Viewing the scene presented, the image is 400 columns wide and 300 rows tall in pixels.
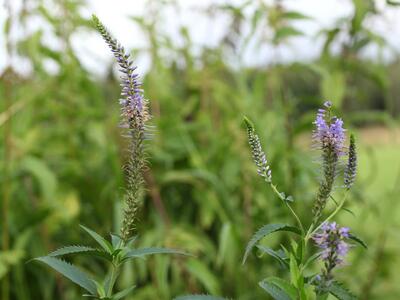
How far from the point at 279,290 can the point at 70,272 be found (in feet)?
0.69

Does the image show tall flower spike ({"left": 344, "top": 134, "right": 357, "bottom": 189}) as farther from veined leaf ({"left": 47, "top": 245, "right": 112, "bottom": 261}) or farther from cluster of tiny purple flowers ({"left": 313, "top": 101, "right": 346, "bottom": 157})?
veined leaf ({"left": 47, "top": 245, "right": 112, "bottom": 261})

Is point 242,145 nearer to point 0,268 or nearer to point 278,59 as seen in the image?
point 278,59

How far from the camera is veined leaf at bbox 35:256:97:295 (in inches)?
25.1

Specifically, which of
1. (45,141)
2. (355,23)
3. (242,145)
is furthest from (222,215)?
(355,23)

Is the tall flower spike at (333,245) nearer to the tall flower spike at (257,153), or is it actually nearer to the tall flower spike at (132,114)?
the tall flower spike at (257,153)

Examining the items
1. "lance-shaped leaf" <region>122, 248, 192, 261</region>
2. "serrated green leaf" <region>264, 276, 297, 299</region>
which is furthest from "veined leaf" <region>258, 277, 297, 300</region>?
"lance-shaped leaf" <region>122, 248, 192, 261</region>

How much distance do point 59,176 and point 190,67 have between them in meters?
0.61

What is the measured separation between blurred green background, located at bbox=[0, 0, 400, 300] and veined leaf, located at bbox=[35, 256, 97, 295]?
1.09m

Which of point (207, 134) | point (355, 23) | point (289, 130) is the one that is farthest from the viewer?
point (207, 134)

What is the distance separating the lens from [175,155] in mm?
2299

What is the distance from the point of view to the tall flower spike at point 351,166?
0.61 metres

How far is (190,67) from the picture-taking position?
2.37 meters

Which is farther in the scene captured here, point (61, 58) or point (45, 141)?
point (45, 141)

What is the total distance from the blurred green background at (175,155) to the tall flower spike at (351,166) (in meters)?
1.12
